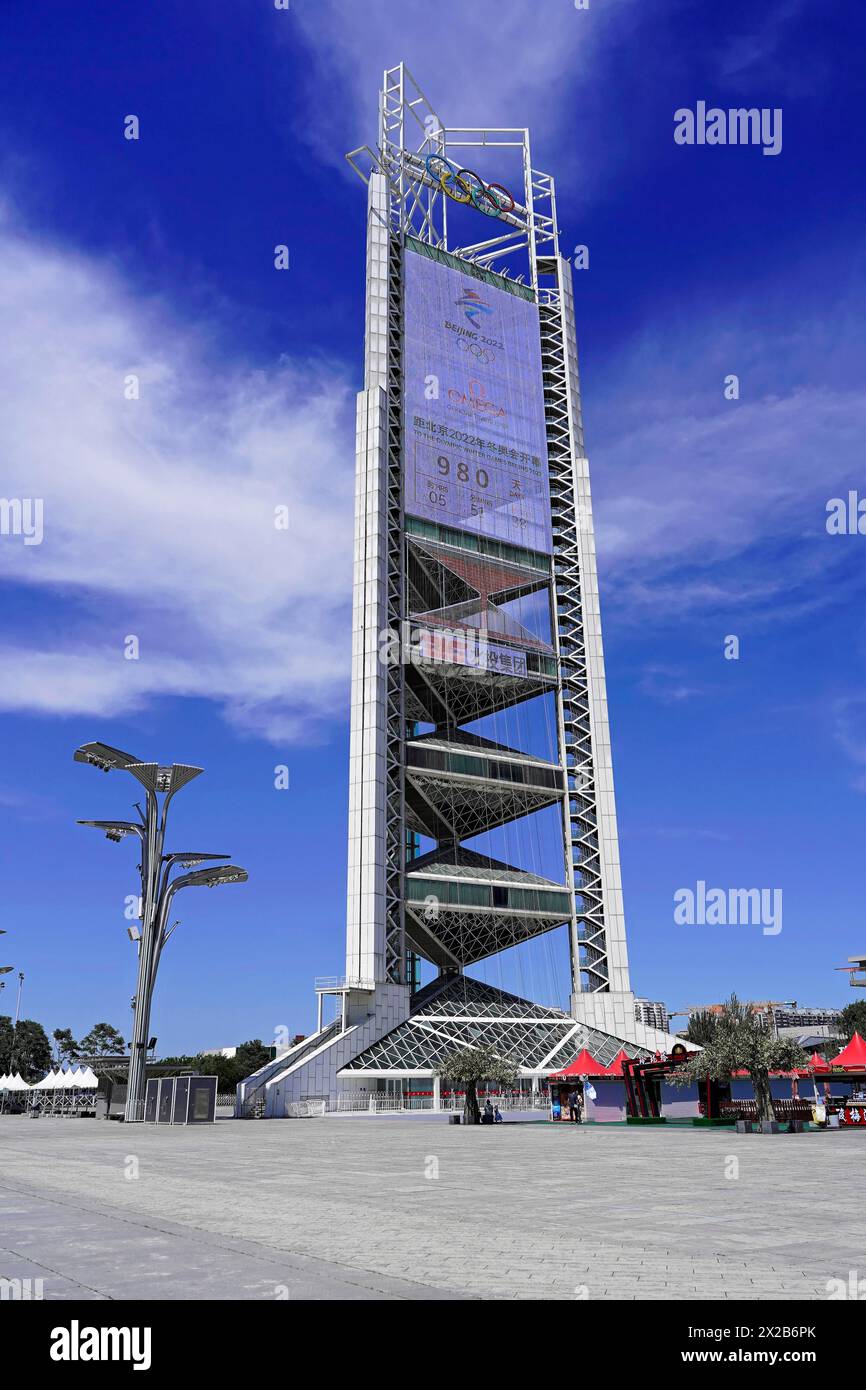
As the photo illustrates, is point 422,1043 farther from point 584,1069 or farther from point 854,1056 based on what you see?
point 854,1056

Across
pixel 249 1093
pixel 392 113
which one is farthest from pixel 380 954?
pixel 392 113

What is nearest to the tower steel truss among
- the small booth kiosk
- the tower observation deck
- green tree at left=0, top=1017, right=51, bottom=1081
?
the tower observation deck

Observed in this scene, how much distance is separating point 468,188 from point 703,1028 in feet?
311

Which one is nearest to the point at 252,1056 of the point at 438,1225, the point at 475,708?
the point at 475,708

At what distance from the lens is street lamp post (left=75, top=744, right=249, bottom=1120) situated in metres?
57.6

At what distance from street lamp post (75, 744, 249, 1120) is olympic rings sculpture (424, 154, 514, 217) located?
77358mm

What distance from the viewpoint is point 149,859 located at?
6044cm

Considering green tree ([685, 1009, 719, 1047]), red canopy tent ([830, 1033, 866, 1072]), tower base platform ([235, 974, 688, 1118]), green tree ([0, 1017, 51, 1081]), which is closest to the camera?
green tree ([685, 1009, 719, 1047])

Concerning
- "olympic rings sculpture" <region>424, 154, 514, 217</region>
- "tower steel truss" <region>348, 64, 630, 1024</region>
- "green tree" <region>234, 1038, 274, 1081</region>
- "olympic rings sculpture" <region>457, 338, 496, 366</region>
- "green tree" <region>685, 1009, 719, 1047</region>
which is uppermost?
"olympic rings sculpture" <region>424, 154, 514, 217</region>

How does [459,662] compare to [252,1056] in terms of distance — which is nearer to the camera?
[459,662]

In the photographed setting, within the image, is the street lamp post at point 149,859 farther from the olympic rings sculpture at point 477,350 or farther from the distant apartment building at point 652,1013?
the olympic rings sculpture at point 477,350

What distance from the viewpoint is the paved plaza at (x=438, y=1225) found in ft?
29.9

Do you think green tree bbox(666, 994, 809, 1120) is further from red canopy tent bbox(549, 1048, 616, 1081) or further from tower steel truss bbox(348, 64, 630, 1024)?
tower steel truss bbox(348, 64, 630, 1024)

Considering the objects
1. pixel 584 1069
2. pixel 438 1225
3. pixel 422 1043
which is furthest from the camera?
pixel 422 1043
